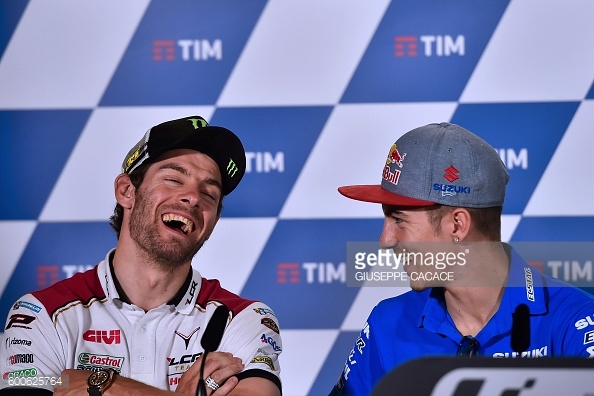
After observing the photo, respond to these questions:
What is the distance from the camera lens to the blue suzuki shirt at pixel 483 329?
1.51 metres

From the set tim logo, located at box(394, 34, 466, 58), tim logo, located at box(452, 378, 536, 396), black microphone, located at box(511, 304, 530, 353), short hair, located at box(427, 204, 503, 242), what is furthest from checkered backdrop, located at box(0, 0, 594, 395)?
tim logo, located at box(452, 378, 536, 396)

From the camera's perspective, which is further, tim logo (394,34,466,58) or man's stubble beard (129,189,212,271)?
tim logo (394,34,466,58)

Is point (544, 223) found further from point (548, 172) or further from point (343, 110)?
point (343, 110)

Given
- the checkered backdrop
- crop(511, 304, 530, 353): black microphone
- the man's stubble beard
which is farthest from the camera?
the checkered backdrop

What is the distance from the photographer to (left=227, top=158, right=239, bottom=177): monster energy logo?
1.76 meters

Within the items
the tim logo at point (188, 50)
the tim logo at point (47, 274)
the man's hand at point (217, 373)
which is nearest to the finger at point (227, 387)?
the man's hand at point (217, 373)

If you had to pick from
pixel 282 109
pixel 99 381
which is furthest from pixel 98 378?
pixel 282 109

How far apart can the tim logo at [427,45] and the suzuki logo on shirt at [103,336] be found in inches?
42.4

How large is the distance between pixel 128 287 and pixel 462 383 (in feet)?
3.89

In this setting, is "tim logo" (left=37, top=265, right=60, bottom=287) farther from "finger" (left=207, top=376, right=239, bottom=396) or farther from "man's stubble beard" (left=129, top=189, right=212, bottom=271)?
"finger" (left=207, top=376, right=239, bottom=396)

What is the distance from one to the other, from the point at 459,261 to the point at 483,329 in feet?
0.43

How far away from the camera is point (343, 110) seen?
226 centimetres

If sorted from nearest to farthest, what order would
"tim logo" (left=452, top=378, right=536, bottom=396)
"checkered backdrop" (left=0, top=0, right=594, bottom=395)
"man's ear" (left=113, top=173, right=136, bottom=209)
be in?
1. "tim logo" (left=452, top=378, right=536, bottom=396)
2. "man's ear" (left=113, top=173, right=136, bottom=209)
3. "checkered backdrop" (left=0, top=0, right=594, bottom=395)

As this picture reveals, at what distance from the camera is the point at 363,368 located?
165cm
